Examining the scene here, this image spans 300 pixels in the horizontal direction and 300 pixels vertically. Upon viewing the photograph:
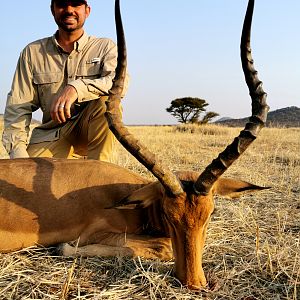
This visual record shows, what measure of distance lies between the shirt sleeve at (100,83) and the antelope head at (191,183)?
2147 mm

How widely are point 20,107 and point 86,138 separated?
3.58ft

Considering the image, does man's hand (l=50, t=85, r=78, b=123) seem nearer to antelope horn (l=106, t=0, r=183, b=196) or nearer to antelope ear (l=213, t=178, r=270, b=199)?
antelope horn (l=106, t=0, r=183, b=196)

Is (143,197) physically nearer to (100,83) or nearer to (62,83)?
(100,83)

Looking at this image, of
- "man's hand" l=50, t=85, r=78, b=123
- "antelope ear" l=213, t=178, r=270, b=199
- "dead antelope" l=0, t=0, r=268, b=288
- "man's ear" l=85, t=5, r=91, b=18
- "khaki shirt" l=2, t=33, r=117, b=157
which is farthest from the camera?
"man's ear" l=85, t=5, r=91, b=18

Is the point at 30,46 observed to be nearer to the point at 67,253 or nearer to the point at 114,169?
the point at 114,169

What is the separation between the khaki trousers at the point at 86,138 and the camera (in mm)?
6418

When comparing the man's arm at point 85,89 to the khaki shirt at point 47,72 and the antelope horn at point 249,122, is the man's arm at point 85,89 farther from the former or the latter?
the antelope horn at point 249,122

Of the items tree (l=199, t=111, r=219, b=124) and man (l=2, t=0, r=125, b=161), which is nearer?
man (l=2, t=0, r=125, b=161)

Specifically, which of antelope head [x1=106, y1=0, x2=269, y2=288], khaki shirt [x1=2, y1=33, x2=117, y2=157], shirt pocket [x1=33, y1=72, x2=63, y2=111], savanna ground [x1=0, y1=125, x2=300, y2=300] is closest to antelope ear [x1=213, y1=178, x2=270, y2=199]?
savanna ground [x1=0, y1=125, x2=300, y2=300]

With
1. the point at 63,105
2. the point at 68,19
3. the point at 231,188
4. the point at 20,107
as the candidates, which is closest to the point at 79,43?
the point at 68,19

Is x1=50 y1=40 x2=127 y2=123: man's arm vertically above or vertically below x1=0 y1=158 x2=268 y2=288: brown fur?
above

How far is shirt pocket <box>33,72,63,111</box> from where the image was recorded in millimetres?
6602

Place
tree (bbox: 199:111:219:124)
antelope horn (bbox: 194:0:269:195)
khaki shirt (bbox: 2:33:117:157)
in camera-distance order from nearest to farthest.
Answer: antelope horn (bbox: 194:0:269:195) → khaki shirt (bbox: 2:33:117:157) → tree (bbox: 199:111:219:124)

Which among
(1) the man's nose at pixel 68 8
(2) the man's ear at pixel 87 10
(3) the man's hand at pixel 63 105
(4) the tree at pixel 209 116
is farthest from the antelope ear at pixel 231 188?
(4) the tree at pixel 209 116
